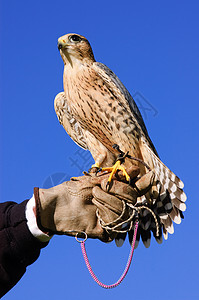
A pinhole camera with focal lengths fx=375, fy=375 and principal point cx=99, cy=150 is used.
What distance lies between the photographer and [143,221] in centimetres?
316

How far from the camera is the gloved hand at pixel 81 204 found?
7.34ft

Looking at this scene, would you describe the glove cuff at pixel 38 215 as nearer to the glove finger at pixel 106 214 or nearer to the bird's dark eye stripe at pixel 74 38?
the glove finger at pixel 106 214

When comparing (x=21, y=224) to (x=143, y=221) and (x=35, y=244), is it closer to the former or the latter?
(x=35, y=244)

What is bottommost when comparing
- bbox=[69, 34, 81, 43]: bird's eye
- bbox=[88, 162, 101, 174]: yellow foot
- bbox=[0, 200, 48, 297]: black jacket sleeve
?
bbox=[0, 200, 48, 297]: black jacket sleeve

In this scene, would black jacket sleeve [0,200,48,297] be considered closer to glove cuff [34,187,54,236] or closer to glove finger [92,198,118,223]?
glove cuff [34,187,54,236]

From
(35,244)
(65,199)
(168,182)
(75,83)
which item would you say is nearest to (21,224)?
(35,244)

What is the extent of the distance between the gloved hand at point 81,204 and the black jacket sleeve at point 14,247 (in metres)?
0.10

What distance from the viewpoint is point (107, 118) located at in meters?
3.55

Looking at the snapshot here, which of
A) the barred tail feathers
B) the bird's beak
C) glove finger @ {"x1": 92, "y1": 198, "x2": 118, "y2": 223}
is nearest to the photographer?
glove finger @ {"x1": 92, "y1": 198, "x2": 118, "y2": 223}

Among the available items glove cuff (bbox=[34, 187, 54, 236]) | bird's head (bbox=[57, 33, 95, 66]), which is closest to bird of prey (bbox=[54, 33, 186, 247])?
bird's head (bbox=[57, 33, 95, 66])

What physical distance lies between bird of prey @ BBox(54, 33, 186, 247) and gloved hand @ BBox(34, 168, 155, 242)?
94 cm

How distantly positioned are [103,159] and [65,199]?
1.25 meters

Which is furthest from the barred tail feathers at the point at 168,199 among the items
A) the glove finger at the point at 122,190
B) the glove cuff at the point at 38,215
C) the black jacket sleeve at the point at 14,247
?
the black jacket sleeve at the point at 14,247

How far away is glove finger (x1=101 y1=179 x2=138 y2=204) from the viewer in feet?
7.97
